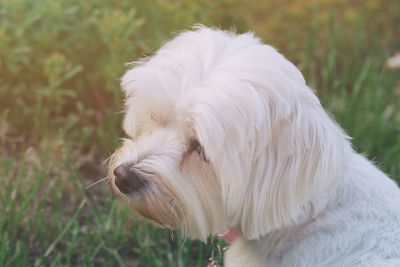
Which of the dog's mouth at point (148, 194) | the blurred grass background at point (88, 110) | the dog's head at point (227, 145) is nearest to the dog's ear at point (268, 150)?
the dog's head at point (227, 145)

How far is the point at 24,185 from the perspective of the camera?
11.2 ft

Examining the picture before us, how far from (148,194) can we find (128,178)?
9 cm

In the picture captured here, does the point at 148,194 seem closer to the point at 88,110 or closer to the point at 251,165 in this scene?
the point at 251,165

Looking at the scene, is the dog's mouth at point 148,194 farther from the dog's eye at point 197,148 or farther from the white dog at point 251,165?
the dog's eye at point 197,148

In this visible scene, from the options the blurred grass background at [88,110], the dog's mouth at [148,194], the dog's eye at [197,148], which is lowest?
the blurred grass background at [88,110]

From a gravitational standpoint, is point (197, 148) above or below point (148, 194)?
above

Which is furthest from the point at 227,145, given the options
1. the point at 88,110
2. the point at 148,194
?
the point at 88,110

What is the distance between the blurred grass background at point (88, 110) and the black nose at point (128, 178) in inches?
34.3

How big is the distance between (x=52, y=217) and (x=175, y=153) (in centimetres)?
134

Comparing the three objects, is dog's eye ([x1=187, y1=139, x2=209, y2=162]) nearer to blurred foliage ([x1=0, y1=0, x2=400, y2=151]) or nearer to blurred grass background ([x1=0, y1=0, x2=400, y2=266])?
blurred grass background ([x1=0, y1=0, x2=400, y2=266])

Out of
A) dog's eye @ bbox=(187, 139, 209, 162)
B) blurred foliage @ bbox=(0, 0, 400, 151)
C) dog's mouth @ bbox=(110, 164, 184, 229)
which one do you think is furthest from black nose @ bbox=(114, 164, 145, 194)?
blurred foliage @ bbox=(0, 0, 400, 151)

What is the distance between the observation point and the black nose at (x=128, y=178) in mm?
2137

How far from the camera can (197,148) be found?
2.18 metres

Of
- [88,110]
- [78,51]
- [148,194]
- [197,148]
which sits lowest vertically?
[88,110]
